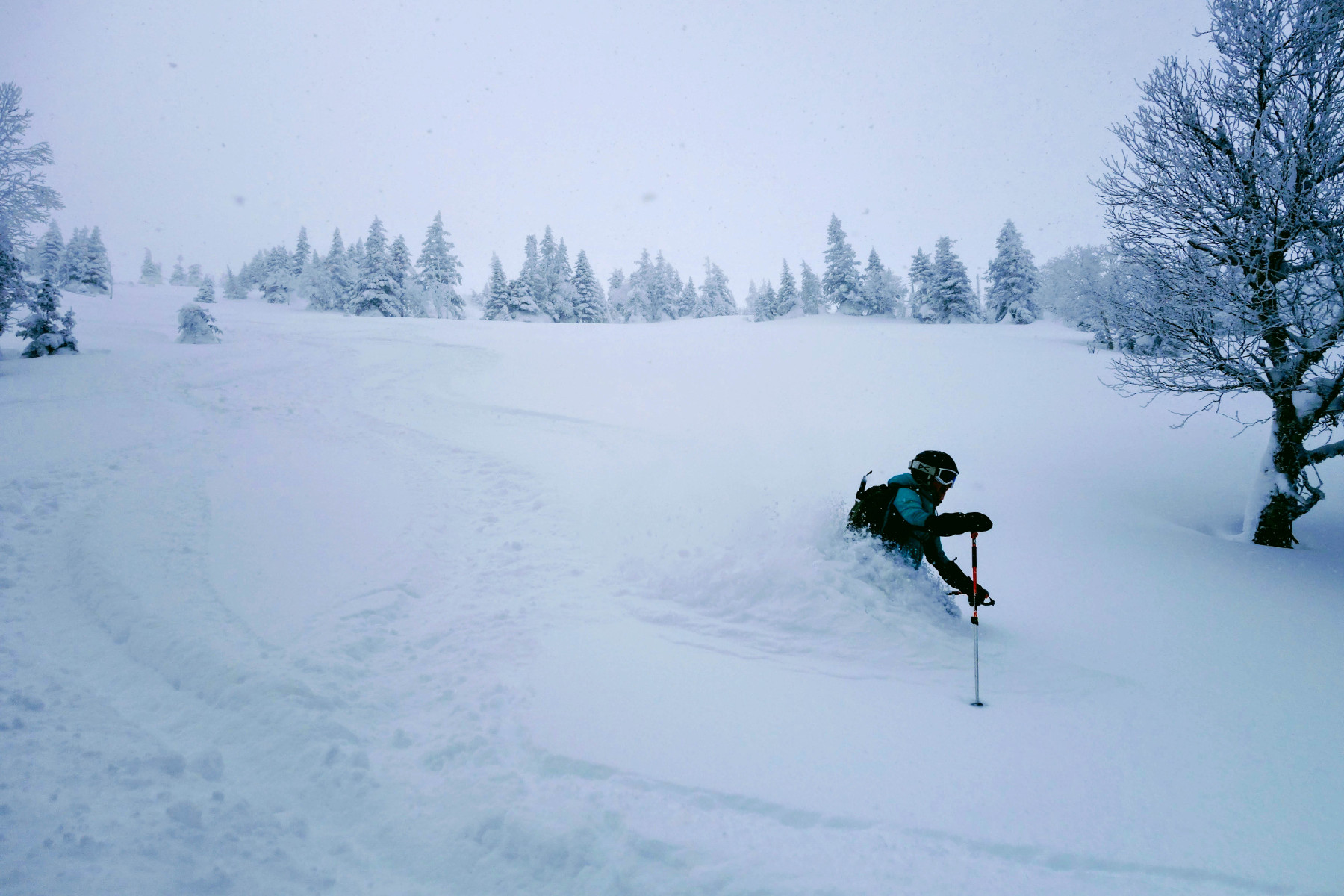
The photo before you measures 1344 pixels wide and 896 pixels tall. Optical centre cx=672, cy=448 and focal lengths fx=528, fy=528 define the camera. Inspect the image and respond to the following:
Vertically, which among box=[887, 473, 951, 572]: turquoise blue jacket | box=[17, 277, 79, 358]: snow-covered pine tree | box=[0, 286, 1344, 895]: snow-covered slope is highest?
box=[17, 277, 79, 358]: snow-covered pine tree

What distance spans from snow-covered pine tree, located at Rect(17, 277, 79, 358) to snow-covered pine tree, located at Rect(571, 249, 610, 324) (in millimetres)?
40878

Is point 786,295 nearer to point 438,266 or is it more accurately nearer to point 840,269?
point 840,269

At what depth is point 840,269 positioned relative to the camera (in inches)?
2019

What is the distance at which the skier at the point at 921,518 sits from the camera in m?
5.20

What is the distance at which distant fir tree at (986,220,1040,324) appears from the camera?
144 feet

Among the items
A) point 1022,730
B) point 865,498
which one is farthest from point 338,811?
point 865,498

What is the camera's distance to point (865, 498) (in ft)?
20.2

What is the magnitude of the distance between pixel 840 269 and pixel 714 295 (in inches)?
988

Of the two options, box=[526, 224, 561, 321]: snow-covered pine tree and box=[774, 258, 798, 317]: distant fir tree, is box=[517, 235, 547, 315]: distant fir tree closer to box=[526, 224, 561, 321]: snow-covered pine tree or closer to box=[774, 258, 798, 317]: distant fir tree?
box=[526, 224, 561, 321]: snow-covered pine tree

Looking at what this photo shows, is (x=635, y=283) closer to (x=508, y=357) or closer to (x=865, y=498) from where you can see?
(x=508, y=357)

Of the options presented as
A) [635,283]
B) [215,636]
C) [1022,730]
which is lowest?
[1022,730]

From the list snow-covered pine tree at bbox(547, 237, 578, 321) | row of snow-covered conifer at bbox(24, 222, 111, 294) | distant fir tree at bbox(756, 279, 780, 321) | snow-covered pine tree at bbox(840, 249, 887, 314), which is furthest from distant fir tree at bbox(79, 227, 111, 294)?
snow-covered pine tree at bbox(840, 249, 887, 314)

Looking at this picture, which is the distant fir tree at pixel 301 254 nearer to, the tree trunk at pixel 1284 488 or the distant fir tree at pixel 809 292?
the distant fir tree at pixel 809 292

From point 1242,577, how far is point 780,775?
880 centimetres
